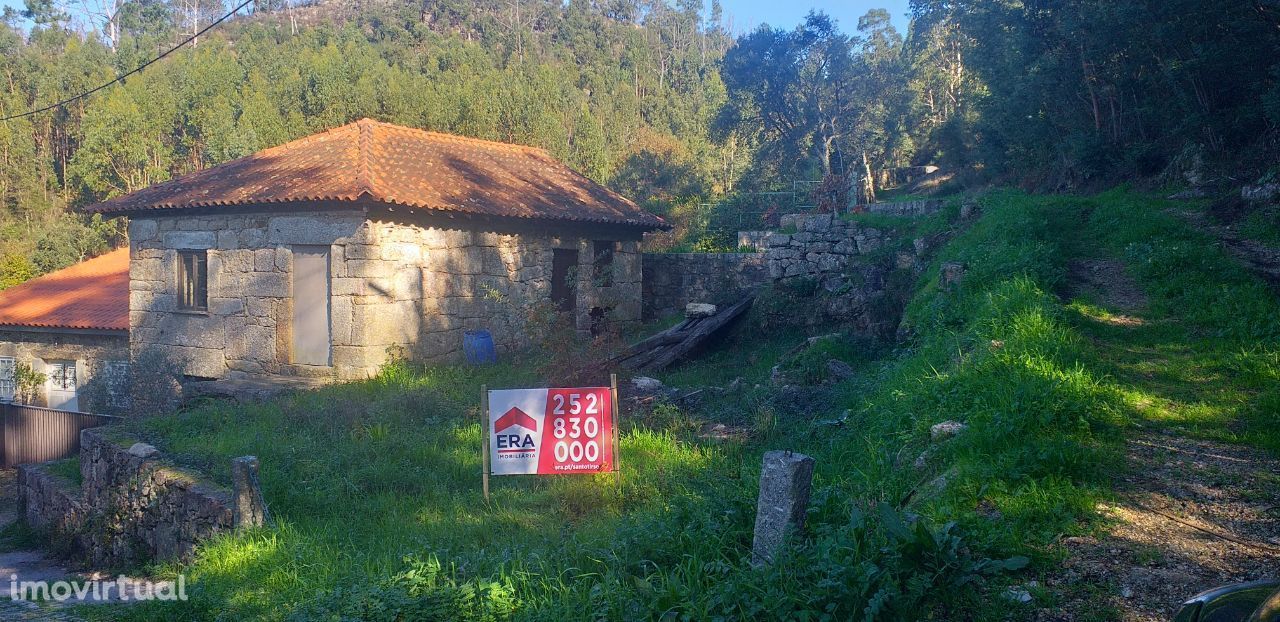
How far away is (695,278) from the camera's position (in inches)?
680

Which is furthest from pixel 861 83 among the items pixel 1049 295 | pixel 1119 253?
pixel 1049 295

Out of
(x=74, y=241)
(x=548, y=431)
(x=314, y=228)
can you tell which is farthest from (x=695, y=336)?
(x=74, y=241)

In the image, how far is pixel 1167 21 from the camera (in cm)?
1234

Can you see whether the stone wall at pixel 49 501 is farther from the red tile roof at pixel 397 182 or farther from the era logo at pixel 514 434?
the era logo at pixel 514 434

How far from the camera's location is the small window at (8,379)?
712 inches

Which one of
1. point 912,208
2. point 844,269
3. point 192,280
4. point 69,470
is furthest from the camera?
point 912,208

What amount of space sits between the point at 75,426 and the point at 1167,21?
57.0ft

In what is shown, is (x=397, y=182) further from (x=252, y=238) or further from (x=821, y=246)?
(x=821, y=246)

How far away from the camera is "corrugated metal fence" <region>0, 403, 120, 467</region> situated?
40.9ft

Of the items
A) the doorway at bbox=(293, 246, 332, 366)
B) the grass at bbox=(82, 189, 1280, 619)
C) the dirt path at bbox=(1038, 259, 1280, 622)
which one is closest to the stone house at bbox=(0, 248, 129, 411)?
the doorway at bbox=(293, 246, 332, 366)

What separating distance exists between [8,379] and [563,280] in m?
13.1

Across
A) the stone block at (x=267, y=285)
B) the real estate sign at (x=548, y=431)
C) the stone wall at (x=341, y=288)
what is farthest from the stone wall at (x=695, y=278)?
the real estate sign at (x=548, y=431)

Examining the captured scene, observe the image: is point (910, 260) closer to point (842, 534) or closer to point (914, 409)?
point (914, 409)

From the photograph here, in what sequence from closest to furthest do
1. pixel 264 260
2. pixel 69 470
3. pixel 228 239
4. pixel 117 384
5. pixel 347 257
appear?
pixel 69 470 → pixel 347 257 → pixel 264 260 → pixel 228 239 → pixel 117 384
